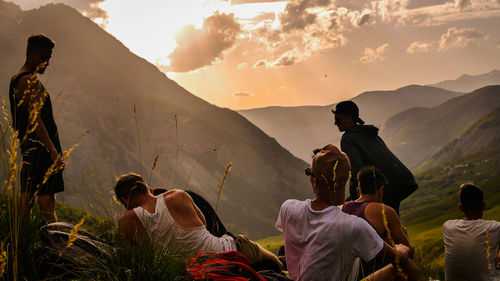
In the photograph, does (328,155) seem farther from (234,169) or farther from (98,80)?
(98,80)

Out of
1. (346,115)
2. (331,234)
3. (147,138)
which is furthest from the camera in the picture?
(147,138)

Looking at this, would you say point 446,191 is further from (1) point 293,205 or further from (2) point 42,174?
(1) point 293,205

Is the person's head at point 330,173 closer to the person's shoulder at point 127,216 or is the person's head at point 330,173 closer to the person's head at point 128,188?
the person's shoulder at point 127,216

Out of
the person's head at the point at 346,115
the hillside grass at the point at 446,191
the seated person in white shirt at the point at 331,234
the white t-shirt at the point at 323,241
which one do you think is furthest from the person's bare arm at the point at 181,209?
the hillside grass at the point at 446,191

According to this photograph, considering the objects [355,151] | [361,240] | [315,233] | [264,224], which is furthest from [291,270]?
[264,224]

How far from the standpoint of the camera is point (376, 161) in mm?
6023

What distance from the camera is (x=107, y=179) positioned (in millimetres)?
146125

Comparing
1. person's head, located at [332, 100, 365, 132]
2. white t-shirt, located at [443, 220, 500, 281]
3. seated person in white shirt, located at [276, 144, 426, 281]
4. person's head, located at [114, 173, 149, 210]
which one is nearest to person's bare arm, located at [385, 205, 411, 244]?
seated person in white shirt, located at [276, 144, 426, 281]

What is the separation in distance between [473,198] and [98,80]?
200m

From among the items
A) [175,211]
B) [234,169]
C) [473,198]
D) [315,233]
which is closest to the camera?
[315,233]

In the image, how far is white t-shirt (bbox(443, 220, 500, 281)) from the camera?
17.9ft

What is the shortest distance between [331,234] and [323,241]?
9 cm

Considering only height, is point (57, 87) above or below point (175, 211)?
above

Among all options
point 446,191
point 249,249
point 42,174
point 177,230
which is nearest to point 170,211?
point 177,230
